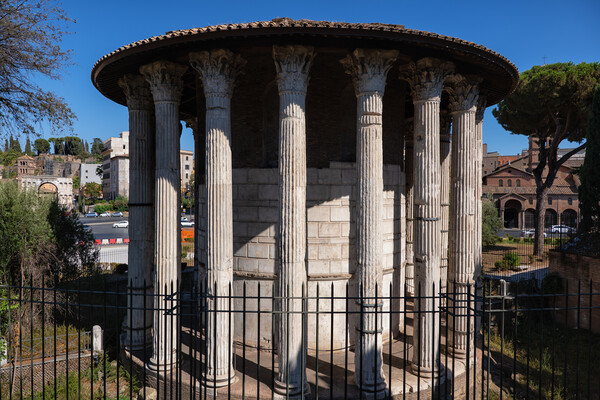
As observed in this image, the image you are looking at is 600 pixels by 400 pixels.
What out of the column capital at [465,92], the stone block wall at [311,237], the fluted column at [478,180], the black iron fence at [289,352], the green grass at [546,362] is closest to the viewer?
the black iron fence at [289,352]

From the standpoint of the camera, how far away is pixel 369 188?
708cm

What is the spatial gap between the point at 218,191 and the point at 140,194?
3121mm

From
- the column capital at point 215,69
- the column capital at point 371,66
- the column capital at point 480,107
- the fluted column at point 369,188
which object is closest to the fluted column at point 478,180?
the column capital at point 480,107

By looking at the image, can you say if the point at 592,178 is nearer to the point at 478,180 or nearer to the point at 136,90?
the point at 478,180

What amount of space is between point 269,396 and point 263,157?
190 inches

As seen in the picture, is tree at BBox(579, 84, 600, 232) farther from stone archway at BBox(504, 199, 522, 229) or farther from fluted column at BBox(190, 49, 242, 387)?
stone archway at BBox(504, 199, 522, 229)

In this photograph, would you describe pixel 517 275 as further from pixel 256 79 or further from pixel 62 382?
pixel 62 382

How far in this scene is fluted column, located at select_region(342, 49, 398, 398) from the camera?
701 cm

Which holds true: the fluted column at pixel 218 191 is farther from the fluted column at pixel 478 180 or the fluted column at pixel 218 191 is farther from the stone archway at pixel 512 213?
the stone archway at pixel 512 213

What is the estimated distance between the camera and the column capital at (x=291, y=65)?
6.89 m

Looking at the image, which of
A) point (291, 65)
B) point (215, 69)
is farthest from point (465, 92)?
point (215, 69)

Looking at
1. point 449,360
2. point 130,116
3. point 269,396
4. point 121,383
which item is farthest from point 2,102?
point 449,360

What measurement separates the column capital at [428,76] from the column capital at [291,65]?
86.9 inches

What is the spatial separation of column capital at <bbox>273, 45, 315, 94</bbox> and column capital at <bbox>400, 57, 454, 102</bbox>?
7.24ft
